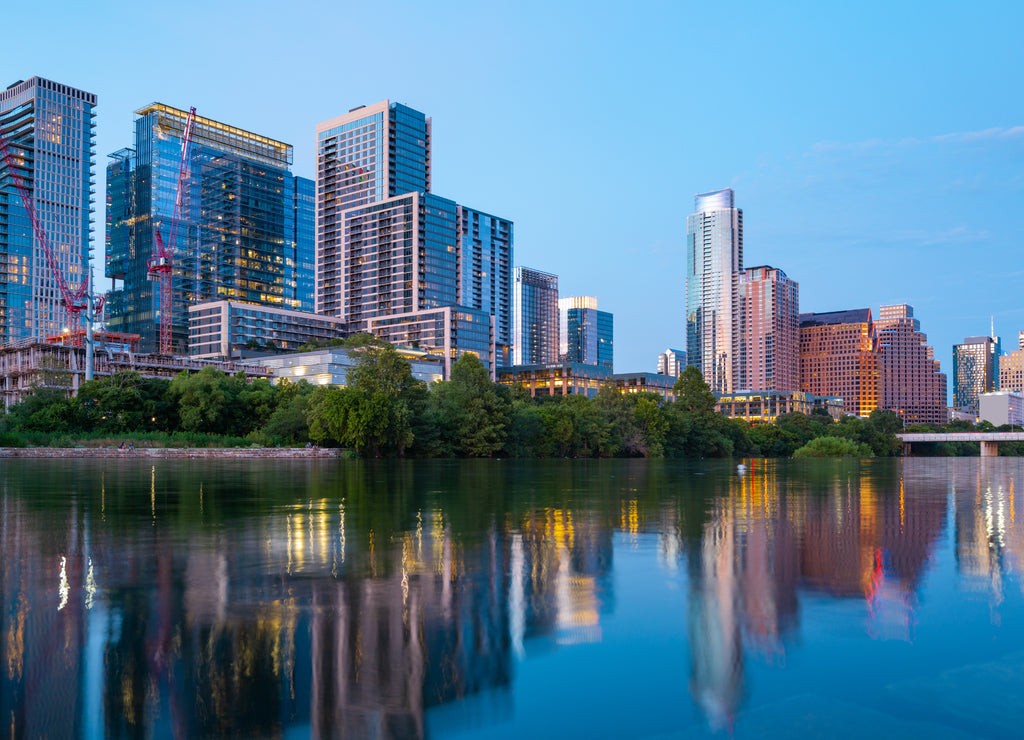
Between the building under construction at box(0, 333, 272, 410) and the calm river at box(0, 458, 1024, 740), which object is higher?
the building under construction at box(0, 333, 272, 410)

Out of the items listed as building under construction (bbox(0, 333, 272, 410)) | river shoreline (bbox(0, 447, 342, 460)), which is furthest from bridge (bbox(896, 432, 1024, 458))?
building under construction (bbox(0, 333, 272, 410))

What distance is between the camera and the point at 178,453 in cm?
7806

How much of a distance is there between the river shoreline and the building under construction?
29130 mm

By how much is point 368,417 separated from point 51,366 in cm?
5828

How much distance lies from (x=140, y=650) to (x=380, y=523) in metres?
11.7

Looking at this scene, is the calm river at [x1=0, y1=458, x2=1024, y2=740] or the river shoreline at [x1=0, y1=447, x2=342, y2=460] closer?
the calm river at [x1=0, y1=458, x2=1024, y2=740]

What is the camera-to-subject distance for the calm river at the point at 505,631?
6.54m

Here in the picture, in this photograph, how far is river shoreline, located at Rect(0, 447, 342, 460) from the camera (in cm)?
7012

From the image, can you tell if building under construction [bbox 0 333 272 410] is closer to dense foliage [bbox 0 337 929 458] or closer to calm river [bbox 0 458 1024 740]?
dense foliage [bbox 0 337 929 458]

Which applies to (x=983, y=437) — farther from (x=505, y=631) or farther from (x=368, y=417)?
(x=505, y=631)

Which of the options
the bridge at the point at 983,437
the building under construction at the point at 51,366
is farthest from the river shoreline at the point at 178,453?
the bridge at the point at 983,437

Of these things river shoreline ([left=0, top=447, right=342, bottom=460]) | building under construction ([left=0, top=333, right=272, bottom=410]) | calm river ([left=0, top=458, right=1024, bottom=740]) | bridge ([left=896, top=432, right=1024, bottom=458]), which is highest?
building under construction ([left=0, top=333, right=272, bottom=410])

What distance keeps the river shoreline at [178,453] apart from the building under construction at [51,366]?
95.6ft

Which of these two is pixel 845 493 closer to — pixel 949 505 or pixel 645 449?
pixel 949 505
